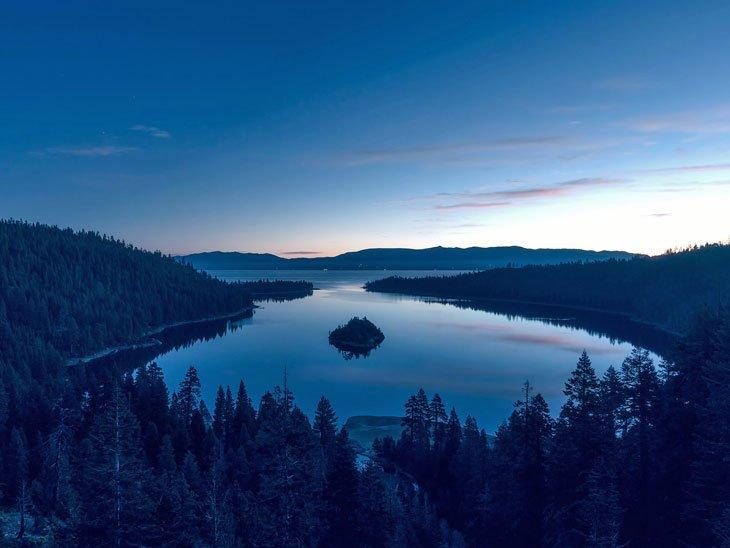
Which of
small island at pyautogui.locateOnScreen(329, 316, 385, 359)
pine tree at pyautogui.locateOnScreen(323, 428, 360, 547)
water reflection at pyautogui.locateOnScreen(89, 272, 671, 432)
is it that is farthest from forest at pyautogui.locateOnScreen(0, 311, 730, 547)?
small island at pyautogui.locateOnScreen(329, 316, 385, 359)

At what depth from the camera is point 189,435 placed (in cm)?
4912

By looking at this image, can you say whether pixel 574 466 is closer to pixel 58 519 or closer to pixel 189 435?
pixel 58 519

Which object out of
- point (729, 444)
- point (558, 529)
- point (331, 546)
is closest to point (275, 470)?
point (331, 546)

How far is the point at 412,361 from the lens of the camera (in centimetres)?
11388

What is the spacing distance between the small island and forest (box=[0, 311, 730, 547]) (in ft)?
285

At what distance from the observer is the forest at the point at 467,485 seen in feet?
62.8

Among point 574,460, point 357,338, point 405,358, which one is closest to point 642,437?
point 574,460

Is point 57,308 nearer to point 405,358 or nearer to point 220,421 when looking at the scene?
point 405,358

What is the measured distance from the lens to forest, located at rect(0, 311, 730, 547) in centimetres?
1914

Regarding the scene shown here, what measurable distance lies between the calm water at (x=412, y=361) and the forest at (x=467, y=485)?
117 feet

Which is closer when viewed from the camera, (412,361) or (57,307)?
(412,361)

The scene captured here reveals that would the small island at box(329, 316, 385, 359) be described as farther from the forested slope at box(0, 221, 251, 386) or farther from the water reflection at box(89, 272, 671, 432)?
the forested slope at box(0, 221, 251, 386)

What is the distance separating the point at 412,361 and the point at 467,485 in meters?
76.2

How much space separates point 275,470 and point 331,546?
5364mm
